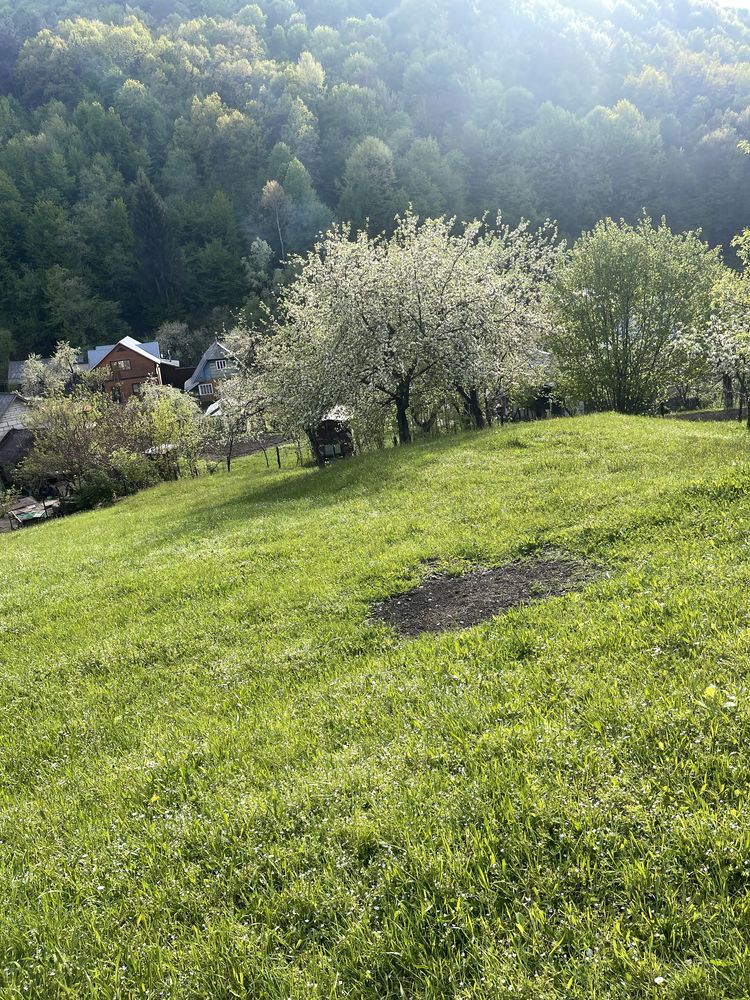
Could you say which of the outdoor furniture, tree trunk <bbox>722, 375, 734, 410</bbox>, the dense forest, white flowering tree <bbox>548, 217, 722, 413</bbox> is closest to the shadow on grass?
white flowering tree <bbox>548, 217, 722, 413</bbox>

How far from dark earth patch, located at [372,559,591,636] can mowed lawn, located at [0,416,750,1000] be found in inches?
12.9

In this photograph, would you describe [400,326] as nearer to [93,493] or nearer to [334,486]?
[334,486]

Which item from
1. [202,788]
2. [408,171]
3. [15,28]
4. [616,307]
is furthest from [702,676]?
[15,28]

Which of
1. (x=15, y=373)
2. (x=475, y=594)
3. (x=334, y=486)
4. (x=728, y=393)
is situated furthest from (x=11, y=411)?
(x=728, y=393)

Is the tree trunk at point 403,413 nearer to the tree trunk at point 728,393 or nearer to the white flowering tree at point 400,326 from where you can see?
the white flowering tree at point 400,326

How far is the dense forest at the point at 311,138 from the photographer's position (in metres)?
112

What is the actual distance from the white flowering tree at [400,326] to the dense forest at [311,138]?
81.3m

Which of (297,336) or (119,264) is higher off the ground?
(119,264)

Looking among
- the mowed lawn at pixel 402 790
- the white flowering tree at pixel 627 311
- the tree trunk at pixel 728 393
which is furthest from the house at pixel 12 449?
the tree trunk at pixel 728 393

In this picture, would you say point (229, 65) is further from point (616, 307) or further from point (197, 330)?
point (616, 307)

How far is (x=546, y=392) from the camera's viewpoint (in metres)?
41.8

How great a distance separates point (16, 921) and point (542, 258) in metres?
33.7

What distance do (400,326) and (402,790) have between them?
2281 cm

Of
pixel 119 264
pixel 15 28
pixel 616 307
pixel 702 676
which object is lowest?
pixel 702 676
